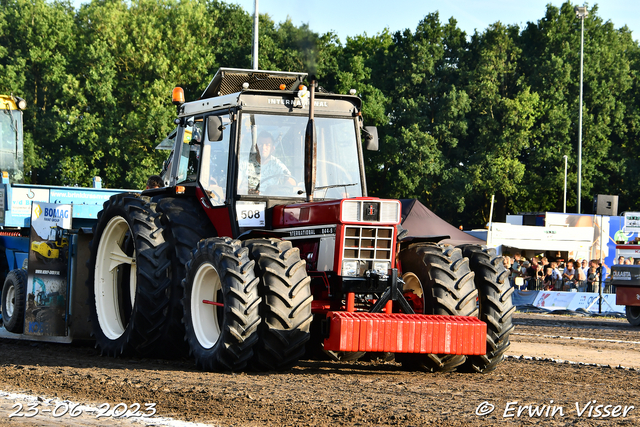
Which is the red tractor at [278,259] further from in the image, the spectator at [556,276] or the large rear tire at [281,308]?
the spectator at [556,276]

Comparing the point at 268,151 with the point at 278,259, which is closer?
the point at 278,259

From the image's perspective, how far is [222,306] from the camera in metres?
7.95

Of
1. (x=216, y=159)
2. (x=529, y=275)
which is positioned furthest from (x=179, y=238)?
(x=529, y=275)

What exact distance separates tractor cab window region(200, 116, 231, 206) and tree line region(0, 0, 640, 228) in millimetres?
29662

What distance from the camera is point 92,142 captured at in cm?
4250

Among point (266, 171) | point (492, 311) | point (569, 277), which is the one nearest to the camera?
point (492, 311)

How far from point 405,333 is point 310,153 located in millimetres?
2127

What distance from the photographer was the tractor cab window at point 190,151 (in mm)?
9258

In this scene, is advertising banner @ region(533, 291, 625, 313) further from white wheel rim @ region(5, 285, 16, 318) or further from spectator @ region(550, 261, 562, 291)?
white wheel rim @ region(5, 285, 16, 318)

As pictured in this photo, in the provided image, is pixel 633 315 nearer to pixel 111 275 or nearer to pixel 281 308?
pixel 111 275

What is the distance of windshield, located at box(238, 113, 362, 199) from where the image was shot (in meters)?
8.57

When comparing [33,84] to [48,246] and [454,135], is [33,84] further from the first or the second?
[48,246]

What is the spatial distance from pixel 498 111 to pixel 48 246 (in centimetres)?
4283

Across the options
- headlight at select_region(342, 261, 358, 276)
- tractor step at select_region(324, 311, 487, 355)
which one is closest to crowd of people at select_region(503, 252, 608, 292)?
tractor step at select_region(324, 311, 487, 355)
